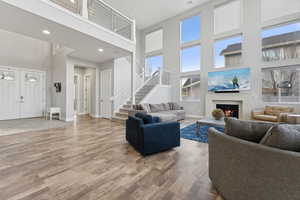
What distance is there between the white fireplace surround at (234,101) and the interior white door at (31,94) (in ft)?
28.1

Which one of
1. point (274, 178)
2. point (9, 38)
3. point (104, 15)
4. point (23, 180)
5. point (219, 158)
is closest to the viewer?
point (274, 178)

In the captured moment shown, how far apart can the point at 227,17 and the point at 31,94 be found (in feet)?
34.1

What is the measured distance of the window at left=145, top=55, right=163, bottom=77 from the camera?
27.8ft

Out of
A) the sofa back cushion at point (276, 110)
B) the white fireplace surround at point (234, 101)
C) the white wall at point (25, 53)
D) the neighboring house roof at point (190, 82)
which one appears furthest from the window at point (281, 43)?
the white wall at point (25, 53)

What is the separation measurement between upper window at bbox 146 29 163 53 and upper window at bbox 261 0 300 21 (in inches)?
205

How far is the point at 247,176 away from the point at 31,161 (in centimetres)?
311

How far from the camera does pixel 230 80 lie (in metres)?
5.86

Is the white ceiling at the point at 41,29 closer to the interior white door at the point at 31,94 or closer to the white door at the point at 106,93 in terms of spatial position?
the white door at the point at 106,93

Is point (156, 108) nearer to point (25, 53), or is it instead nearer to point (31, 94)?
point (31, 94)

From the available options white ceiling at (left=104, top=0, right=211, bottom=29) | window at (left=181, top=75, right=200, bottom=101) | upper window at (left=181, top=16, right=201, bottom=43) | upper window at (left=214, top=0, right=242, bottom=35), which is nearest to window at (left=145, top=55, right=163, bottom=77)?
upper window at (left=181, top=16, right=201, bottom=43)

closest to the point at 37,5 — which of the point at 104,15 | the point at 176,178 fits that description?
the point at 104,15

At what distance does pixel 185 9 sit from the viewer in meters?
7.25

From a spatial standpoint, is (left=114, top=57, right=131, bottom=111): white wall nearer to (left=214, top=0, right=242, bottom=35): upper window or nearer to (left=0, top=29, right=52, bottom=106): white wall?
(left=0, top=29, right=52, bottom=106): white wall

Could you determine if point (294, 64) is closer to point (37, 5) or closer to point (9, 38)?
point (37, 5)
